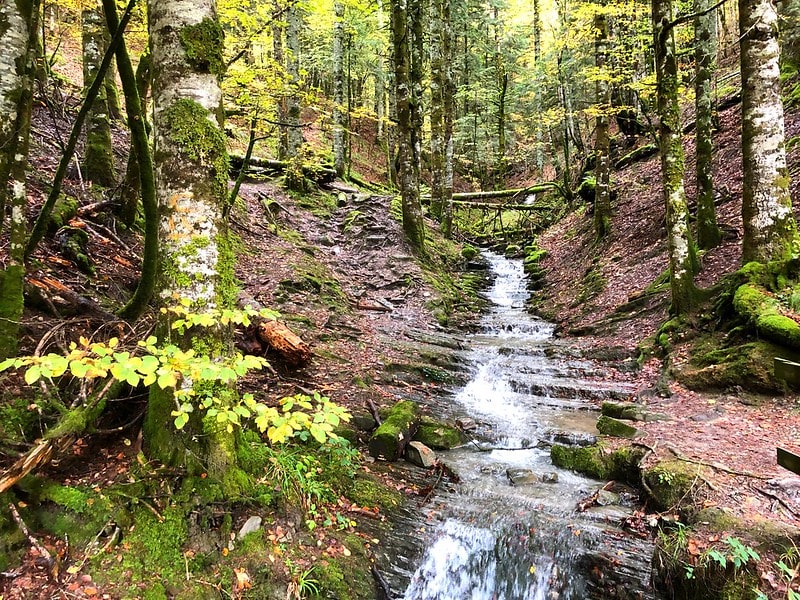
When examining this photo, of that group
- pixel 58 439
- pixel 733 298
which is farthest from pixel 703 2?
pixel 58 439

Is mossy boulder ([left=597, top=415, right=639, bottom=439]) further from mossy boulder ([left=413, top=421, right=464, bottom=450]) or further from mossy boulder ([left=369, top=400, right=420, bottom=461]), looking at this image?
mossy boulder ([left=369, top=400, right=420, bottom=461])

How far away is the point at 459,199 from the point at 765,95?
1981 cm

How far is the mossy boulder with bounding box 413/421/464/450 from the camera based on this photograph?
7.00 meters

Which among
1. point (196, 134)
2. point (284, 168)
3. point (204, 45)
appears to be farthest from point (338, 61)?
point (196, 134)

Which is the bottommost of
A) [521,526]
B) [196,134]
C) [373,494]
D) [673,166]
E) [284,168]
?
[521,526]

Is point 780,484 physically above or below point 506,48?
below

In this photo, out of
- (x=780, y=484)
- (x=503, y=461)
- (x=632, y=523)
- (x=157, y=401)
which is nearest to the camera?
(x=157, y=401)

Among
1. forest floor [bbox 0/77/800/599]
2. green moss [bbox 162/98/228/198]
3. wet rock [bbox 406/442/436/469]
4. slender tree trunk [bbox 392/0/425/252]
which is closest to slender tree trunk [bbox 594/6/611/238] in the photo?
forest floor [bbox 0/77/800/599]

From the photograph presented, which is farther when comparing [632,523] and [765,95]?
[765,95]

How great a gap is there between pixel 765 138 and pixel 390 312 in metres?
8.34

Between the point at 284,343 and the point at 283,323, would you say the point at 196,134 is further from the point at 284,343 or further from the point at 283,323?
the point at 283,323

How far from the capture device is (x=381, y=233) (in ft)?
50.9

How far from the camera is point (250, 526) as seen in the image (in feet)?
13.1

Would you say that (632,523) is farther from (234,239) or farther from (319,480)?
(234,239)
